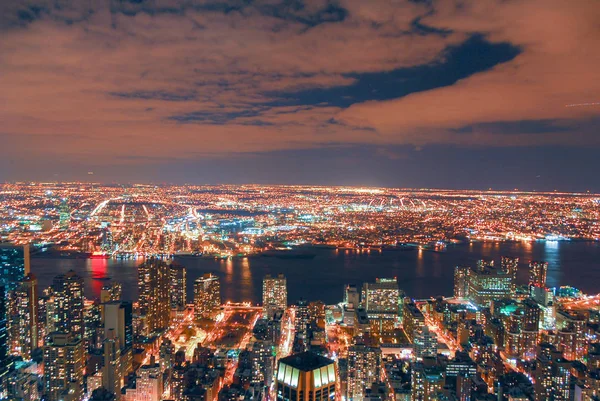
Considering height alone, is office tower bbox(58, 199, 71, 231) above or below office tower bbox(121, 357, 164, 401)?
above

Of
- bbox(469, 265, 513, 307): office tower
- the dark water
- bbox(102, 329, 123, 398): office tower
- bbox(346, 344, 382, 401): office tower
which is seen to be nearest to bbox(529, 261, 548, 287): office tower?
the dark water

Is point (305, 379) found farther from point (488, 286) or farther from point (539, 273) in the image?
point (539, 273)

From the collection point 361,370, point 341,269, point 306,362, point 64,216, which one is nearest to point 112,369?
point 361,370

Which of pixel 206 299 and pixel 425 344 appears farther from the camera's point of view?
pixel 206 299

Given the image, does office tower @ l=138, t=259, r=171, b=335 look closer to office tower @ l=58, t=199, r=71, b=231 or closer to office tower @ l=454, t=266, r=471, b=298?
office tower @ l=58, t=199, r=71, b=231

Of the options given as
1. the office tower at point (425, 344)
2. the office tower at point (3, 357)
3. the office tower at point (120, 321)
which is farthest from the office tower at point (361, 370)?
the office tower at point (3, 357)
